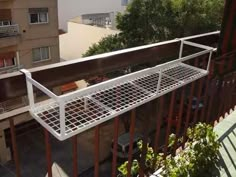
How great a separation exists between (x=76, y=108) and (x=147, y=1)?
773 centimetres

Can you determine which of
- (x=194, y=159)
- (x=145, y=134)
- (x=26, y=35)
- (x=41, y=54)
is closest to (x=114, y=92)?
(x=145, y=134)

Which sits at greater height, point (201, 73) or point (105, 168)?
point (201, 73)

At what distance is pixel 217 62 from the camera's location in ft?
5.42

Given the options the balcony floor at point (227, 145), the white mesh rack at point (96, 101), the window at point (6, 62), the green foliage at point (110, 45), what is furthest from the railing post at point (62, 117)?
the green foliage at point (110, 45)

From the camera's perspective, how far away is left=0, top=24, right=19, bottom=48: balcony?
6.61m

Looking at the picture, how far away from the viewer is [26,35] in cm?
721

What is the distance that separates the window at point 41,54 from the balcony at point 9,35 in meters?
0.75

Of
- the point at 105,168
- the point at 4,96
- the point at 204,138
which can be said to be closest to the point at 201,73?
the point at 204,138

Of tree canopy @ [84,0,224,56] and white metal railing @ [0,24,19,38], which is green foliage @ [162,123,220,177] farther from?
tree canopy @ [84,0,224,56]

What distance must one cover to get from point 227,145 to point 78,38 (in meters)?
10.2

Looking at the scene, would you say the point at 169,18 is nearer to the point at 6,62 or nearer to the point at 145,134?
the point at 6,62

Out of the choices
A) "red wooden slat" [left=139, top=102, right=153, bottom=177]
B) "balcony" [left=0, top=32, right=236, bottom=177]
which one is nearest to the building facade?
"balcony" [left=0, top=32, right=236, bottom=177]

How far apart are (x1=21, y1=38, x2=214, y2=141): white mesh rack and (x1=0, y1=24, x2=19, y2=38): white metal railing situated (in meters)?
6.10

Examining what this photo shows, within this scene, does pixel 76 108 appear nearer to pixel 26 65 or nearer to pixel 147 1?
pixel 26 65
